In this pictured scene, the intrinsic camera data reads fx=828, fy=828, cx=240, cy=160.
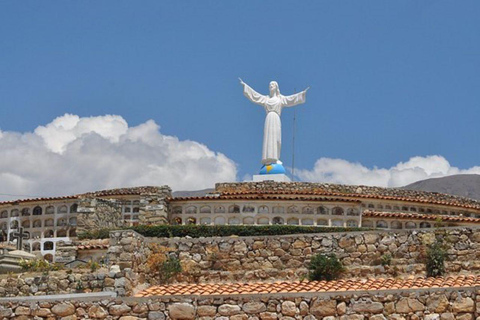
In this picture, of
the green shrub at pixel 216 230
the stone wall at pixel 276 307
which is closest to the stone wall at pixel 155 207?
the green shrub at pixel 216 230

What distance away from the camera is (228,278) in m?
24.4

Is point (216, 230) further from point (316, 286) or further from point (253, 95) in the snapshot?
point (253, 95)

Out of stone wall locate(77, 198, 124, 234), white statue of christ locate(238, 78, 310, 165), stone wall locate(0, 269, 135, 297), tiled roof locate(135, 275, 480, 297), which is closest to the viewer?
tiled roof locate(135, 275, 480, 297)

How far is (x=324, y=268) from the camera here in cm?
2361

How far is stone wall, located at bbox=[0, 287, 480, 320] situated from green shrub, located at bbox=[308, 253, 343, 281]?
14.2 ft

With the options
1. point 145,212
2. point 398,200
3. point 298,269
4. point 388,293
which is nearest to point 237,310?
point 388,293

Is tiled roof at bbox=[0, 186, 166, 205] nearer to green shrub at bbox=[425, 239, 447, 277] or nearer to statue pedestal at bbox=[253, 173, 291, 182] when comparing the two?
statue pedestal at bbox=[253, 173, 291, 182]

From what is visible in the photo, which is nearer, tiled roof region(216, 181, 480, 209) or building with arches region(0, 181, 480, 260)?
building with arches region(0, 181, 480, 260)

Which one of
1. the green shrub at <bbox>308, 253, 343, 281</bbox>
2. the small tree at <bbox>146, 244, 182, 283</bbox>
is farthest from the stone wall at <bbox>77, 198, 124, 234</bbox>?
the green shrub at <bbox>308, 253, 343, 281</bbox>

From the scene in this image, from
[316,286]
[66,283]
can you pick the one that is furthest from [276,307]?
[66,283]

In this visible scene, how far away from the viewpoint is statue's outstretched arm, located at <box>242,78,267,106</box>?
51.7 m

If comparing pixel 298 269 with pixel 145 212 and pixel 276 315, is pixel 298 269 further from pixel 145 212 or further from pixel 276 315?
pixel 145 212

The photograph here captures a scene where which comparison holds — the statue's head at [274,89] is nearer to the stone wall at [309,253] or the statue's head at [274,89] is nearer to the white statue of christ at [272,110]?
the white statue of christ at [272,110]

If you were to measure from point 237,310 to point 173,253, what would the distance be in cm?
555
